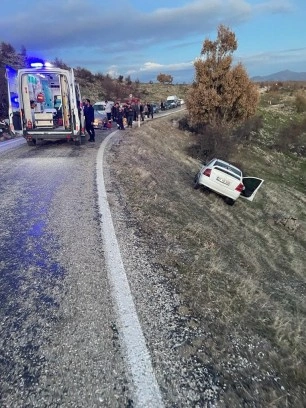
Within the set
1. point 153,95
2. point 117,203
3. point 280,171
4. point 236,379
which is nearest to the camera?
point 236,379

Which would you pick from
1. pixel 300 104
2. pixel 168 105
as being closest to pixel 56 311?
pixel 168 105

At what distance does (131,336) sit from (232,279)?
2.04 m

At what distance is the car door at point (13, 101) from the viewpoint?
12969 mm

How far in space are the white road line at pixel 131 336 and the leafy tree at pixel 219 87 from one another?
23932 mm

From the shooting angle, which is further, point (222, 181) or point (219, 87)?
point (219, 87)

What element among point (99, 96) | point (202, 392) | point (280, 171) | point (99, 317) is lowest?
point (280, 171)

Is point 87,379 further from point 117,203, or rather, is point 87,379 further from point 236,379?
point 117,203

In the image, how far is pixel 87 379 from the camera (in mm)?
2592

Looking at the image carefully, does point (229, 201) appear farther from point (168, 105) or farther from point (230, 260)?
point (168, 105)

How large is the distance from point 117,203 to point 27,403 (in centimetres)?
478

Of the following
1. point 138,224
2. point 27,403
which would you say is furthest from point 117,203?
point 27,403

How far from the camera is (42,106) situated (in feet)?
48.4

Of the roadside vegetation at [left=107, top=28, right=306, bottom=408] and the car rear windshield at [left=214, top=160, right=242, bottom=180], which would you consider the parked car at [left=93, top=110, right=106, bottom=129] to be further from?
the car rear windshield at [left=214, top=160, right=242, bottom=180]

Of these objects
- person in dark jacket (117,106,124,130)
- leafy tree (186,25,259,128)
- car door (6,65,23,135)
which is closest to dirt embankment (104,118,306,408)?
car door (6,65,23,135)
